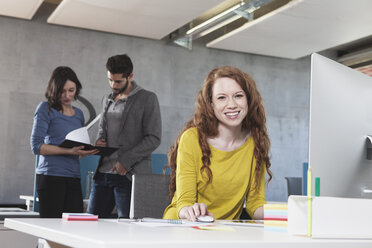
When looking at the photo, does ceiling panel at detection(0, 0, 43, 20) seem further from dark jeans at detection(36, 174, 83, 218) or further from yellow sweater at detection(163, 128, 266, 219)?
yellow sweater at detection(163, 128, 266, 219)

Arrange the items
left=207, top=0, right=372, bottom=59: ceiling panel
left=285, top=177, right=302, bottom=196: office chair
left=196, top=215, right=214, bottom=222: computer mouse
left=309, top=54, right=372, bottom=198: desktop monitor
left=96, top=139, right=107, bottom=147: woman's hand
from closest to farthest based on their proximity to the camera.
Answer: left=309, top=54, right=372, bottom=198: desktop monitor → left=196, top=215, right=214, bottom=222: computer mouse → left=96, top=139, right=107, bottom=147: woman's hand → left=207, top=0, right=372, bottom=59: ceiling panel → left=285, top=177, right=302, bottom=196: office chair

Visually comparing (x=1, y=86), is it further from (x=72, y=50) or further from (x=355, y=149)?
(x=355, y=149)

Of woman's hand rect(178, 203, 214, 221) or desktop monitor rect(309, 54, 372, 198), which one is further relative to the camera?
woman's hand rect(178, 203, 214, 221)

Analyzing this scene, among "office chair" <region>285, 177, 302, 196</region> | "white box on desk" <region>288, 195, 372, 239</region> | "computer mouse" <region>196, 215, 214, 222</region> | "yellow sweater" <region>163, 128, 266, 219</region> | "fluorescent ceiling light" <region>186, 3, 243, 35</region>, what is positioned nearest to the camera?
"white box on desk" <region>288, 195, 372, 239</region>

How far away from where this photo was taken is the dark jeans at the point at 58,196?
2.90 m

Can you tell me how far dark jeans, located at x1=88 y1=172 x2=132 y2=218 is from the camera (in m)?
2.90

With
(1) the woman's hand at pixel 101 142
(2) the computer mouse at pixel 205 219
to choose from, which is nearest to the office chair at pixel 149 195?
(2) the computer mouse at pixel 205 219

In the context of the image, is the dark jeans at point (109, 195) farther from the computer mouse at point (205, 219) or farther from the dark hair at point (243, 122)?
the computer mouse at point (205, 219)

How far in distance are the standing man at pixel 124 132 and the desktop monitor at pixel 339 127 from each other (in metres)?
1.85

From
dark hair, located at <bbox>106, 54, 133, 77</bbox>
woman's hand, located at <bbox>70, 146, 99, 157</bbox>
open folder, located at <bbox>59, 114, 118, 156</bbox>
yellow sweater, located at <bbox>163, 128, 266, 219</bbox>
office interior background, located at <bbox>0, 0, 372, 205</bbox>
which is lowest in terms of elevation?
yellow sweater, located at <bbox>163, 128, 266, 219</bbox>

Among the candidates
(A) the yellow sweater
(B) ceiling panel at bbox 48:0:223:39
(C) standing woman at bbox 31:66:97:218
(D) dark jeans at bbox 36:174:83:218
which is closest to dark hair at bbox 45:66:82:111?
(C) standing woman at bbox 31:66:97:218

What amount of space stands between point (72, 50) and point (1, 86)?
3.30 feet

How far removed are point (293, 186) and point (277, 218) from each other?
16.0 feet

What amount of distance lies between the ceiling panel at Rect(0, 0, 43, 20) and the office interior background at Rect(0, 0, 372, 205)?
2 cm
